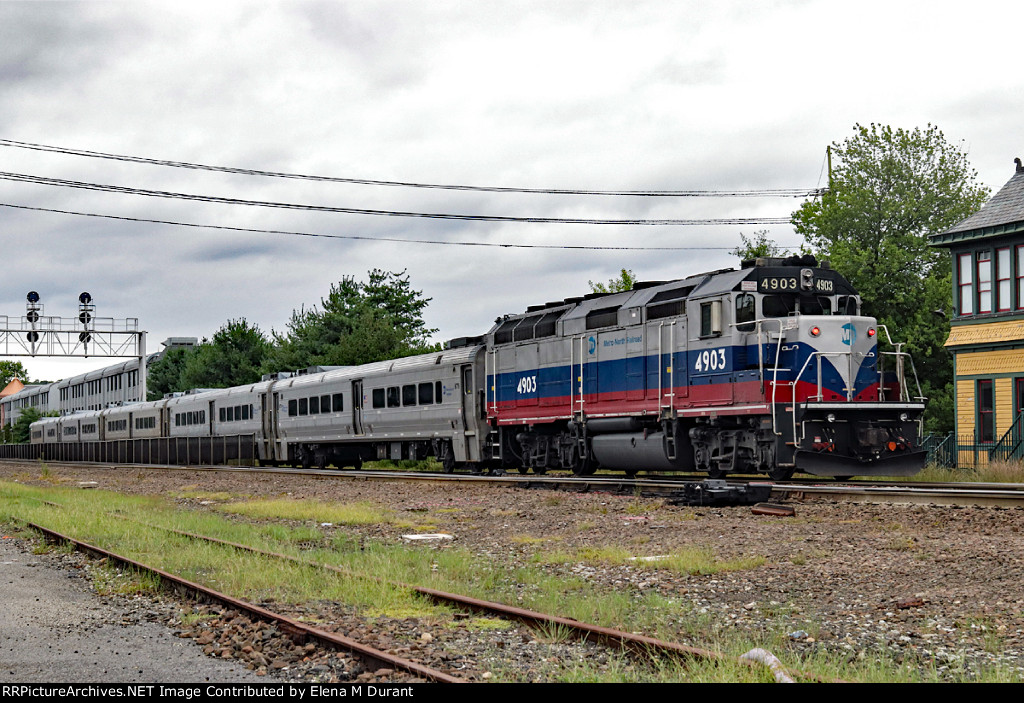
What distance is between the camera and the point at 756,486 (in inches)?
663

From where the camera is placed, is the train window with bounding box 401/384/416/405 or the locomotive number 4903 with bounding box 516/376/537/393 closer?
the locomotive number 4903 with bounding box 516/376/537/393

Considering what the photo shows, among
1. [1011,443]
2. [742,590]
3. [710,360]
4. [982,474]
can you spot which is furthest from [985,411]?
[742,590]

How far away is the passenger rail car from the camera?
17.9 meters

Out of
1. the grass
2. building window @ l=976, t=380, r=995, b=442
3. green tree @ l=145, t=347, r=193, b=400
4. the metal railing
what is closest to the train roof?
the grass

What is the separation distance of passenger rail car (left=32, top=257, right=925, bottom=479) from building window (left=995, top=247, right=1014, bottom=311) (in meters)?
10.5

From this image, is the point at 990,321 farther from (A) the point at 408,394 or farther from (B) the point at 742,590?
(B) the point at 742,590

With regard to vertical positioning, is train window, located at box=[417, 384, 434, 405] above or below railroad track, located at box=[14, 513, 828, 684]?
above

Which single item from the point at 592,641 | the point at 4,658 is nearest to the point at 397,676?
the point at 592,641

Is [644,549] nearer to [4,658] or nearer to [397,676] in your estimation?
[397,676]

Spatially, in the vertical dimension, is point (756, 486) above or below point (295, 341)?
below

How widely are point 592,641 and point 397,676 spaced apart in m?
1.62

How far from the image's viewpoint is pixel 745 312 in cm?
1886

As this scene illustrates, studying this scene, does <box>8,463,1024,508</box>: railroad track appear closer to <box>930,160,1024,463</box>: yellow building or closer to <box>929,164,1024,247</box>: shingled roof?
<box>930,160,1024,463</box>: yellow building

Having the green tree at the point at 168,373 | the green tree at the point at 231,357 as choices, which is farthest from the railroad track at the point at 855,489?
the green tree at the point at 168,373
